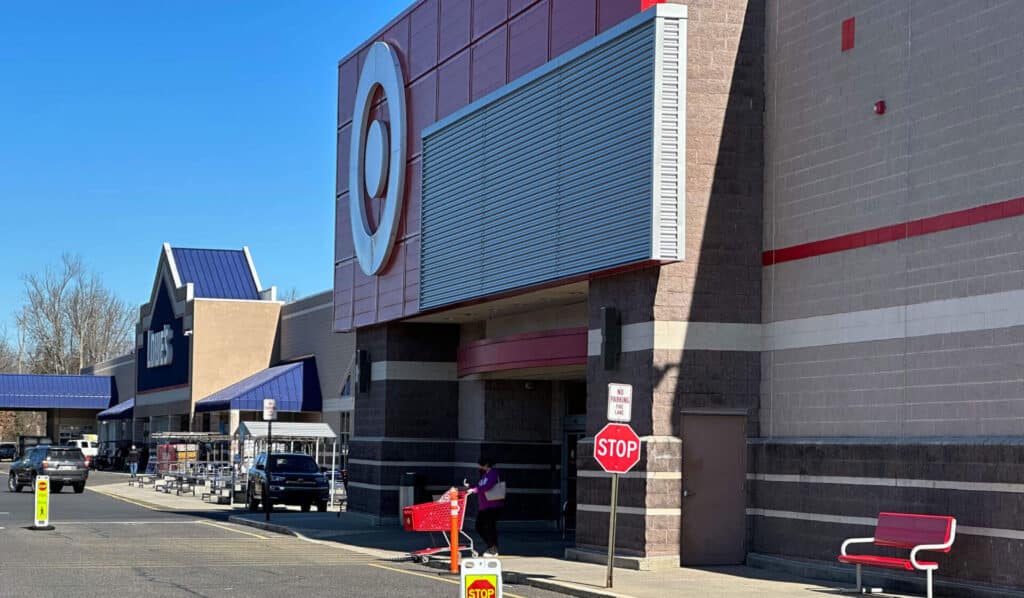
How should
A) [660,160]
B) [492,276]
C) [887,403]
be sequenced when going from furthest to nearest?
[492,276] → [660,160] → [887,403]

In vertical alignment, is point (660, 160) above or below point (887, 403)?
above

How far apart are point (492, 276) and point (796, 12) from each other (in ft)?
25.8

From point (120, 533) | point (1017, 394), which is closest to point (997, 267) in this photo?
point (1017, 394)

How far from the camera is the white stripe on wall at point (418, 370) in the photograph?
1340 inches

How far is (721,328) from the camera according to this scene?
22.1m

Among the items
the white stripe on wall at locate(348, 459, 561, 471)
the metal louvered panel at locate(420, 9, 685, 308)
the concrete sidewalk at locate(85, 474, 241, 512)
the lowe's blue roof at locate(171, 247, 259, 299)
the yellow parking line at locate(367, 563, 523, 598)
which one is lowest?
the concrete sidewalk at locate(85, 474, 241, 512)

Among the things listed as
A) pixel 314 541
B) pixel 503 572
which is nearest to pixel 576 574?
pixel 503 572

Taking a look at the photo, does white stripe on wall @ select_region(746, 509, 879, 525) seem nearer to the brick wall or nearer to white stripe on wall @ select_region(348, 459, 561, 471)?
the brick wall

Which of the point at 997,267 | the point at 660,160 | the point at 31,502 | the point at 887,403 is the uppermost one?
the point at 660,160

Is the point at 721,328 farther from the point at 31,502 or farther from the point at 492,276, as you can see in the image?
the point at 31,502

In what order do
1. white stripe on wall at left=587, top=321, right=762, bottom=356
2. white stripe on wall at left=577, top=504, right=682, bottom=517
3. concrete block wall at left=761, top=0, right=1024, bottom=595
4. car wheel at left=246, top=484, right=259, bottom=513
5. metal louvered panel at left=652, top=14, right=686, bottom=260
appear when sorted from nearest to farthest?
concrete block wall at left=761, top=0, right=1024, bottom=595 → metal louvered panel at left=652, top=14, right=686, bottom=260 → white stripe on wall at left=577, top=504, right=682, bottom=517 → white stripe on wall at left=587, top=321, right=762, bottom=356 → car wheel at left=246, top=484, right=259, bottom=513

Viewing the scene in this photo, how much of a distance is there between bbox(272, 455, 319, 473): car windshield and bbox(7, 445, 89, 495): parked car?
1426 cm

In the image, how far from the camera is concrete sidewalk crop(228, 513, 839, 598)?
18.5 metres

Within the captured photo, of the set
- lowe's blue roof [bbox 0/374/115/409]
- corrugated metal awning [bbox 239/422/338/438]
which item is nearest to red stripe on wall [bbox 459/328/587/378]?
corrugated metal awning [bbox 239/422/338/438]
